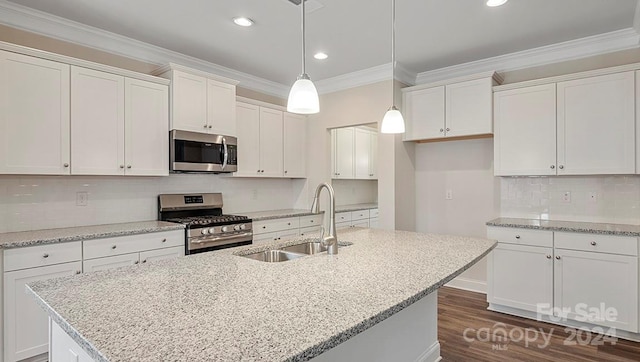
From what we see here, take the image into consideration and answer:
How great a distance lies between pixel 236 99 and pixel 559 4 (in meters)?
3.10

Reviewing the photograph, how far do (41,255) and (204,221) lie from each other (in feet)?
4.02

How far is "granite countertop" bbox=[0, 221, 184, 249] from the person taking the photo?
90.7 inches

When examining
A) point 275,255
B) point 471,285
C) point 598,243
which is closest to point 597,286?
point 598,243

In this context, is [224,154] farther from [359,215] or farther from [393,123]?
[359,215]

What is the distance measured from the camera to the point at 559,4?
260cm

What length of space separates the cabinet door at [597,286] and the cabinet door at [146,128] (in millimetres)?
3710

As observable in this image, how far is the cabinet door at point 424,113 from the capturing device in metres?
3.93

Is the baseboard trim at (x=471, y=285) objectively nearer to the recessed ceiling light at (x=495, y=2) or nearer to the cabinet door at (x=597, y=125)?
the cabinet door at (x=597, y=125)

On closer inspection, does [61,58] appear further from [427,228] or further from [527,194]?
[527,194]

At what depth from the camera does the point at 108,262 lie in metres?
2.67

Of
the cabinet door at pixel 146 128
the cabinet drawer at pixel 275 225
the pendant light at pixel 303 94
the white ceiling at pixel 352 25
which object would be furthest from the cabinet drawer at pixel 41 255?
the pendant light at pixel 303 94


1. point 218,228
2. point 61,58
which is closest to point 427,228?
point 218,228

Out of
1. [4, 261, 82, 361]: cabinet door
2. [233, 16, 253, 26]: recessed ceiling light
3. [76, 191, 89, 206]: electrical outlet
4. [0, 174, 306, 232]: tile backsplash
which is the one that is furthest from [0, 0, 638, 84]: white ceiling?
[4, 261, 82, 361]: cabinet door

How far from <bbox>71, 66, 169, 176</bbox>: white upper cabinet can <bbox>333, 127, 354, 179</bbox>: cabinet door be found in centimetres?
248
